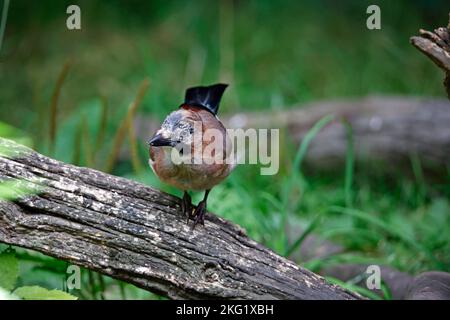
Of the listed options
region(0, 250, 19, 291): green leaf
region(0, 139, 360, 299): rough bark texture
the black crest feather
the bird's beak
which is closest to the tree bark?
the black crest feather

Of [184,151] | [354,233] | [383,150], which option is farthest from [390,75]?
[184,151]

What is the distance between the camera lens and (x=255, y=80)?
679 cm

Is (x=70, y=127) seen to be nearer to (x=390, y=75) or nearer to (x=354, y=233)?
(x=354, y=233)

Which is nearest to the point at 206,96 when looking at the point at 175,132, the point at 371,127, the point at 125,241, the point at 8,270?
the point at 175,132

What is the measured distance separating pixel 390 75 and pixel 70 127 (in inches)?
123

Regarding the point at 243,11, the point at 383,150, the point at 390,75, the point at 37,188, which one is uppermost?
the point at 243,11

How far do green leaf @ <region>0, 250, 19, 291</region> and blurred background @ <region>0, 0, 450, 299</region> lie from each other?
1547 mm

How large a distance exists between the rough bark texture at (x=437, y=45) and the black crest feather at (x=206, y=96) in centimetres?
92

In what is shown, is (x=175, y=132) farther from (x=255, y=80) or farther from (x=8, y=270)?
(x=255, y=80)

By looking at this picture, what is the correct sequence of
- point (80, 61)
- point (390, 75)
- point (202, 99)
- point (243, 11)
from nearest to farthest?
1. point (202, 99)
2. point (390, 75)
3. point (80, 61)
4. point (243, 11)

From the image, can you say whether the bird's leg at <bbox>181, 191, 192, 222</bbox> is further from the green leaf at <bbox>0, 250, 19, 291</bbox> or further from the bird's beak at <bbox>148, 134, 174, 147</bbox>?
the green leaf at <bbox>0, 250, 19, 291</bbox>

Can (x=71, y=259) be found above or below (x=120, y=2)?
below

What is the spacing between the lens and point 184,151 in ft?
9.00

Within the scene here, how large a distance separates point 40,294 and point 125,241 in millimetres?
400
